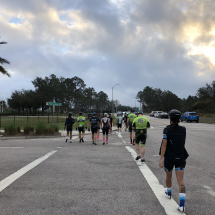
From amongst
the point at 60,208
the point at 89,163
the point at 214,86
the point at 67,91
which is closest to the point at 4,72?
the point at 89,163

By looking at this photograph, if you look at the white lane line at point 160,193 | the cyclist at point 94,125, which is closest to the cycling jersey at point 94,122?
the cyclist at point 94,125

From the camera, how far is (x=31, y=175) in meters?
6.23

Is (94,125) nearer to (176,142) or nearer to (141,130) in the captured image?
(141,130)

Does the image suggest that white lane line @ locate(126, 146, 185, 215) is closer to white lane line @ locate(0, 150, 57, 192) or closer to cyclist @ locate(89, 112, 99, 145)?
white lane line @ locate(0, 150, 57, 192)

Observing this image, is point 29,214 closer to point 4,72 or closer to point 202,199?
point 202,199

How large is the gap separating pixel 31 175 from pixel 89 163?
2.09 metres

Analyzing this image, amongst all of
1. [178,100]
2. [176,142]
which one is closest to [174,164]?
[176,142]

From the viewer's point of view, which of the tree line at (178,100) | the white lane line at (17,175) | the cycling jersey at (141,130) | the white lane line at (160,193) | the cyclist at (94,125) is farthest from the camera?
the tree line at (178,100)

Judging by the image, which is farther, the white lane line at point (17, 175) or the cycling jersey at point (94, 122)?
the cycling jersey at point (94, 122)

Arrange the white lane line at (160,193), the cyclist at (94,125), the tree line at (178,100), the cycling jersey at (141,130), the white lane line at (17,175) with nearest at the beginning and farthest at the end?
the white lane line at (160,193) → the white lane line at (17,175) → the cycling jersey at (141,130) → the cyclist at (94,125) → the tree line at (178,100)

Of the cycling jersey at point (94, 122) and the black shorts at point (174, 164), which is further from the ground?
the cycling jersey at point (94, 122)

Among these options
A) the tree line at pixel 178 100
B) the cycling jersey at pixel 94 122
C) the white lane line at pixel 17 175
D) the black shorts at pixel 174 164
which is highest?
the tree line at pixel 178 100

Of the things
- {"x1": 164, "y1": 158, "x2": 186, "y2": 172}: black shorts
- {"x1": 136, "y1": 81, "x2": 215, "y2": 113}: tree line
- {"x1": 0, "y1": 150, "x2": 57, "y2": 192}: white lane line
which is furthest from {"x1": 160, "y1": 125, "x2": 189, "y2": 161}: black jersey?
{"x1": 136, "y1": 81, "x2": 215, "y2": 113}: tree line

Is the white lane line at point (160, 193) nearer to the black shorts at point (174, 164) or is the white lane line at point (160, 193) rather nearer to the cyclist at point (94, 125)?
the black shorts at point (174, 164)
